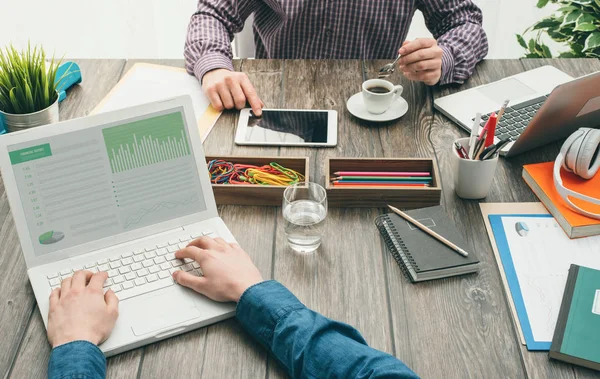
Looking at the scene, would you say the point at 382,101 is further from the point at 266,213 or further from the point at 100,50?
the point at 100,50

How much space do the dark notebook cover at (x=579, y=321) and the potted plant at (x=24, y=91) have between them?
1041 mm

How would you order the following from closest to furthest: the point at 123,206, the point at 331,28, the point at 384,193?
the point at 123,206 < the point at 384,193 < the point at 331,28

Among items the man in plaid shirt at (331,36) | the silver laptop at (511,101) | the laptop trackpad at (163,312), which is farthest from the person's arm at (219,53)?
the laptop trackpad at (163,312)

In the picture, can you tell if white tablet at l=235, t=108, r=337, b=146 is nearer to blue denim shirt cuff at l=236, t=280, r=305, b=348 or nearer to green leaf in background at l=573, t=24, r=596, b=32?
blue denim shirt cuff at l=236, t=280, r=305, b=348

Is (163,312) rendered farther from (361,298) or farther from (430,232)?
(430,232)

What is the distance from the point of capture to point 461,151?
45.7 inches

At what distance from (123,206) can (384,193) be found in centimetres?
→ 47

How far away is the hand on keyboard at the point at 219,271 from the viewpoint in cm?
90

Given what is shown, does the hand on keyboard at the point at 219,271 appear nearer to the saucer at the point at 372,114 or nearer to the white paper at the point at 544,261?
the white paper at the point at 544,261

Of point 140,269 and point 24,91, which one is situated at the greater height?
point 24,91

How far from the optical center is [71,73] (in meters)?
1.47

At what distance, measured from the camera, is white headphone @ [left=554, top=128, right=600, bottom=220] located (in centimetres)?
113

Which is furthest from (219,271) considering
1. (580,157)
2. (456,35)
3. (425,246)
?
(456,35)

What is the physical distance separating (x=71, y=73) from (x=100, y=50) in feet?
5.72
